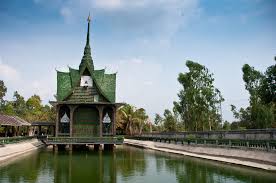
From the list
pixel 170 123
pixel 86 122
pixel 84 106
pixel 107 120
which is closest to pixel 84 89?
pixel 84 106

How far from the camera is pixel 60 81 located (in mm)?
41812

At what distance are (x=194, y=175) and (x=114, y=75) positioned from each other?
29074 mm

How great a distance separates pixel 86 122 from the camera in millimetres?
39938

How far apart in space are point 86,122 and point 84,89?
4.57 m

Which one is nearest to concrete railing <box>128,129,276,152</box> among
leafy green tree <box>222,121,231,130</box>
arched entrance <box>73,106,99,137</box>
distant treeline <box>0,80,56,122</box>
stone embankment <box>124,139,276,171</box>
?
stone embankment <box>124,139,276,171</box>

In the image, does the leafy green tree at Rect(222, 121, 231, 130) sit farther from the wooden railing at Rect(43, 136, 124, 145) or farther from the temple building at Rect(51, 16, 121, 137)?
the wooden railing at Rect(43, 136, 124, 145)

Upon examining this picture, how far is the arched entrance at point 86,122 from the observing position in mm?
39556

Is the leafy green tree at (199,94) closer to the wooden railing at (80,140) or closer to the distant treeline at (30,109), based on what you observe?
the wooden railing at (80,140)

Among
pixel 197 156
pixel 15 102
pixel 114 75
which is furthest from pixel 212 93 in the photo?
pixel 15 102

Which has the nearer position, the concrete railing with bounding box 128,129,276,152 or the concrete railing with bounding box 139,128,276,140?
the concrete railing with bounding box 128,129,276,152

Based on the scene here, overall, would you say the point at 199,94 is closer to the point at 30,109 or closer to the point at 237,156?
the point at 237,156

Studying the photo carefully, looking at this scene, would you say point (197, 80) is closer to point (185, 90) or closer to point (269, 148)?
point (185, 90)

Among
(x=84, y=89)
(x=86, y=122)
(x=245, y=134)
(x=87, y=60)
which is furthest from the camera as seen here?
(x=87, y=60)

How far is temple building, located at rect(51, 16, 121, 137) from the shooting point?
38906 mm
